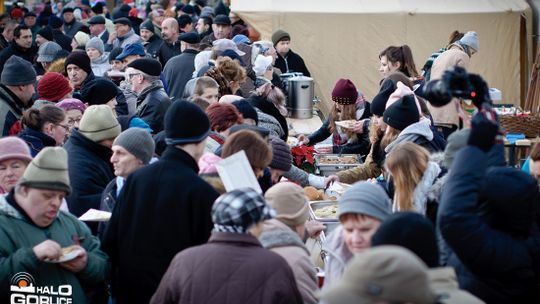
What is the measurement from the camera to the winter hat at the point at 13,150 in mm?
5438

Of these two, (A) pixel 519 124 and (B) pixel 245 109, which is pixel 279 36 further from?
(B) pixel 245 109

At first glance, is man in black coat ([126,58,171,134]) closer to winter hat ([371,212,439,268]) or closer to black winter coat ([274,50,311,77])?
black winter coat ([274,50,311,77])

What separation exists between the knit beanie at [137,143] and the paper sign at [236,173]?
919 millimetres

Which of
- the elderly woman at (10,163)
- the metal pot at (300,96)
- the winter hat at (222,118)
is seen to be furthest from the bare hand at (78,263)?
the metal pot at (300,96)

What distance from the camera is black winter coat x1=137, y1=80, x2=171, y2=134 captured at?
8.52m

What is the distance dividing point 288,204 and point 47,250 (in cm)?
123

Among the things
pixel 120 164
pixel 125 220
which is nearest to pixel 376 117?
pixel 120 164

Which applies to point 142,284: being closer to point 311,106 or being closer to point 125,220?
point 125,220

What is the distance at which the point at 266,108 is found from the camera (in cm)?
844

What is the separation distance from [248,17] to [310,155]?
6.78 meters

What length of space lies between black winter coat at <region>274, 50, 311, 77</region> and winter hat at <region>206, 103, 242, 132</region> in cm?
714

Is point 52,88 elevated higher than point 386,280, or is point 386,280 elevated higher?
point 386,280

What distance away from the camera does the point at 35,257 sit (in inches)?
181

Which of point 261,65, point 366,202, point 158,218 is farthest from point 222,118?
point 261,65
